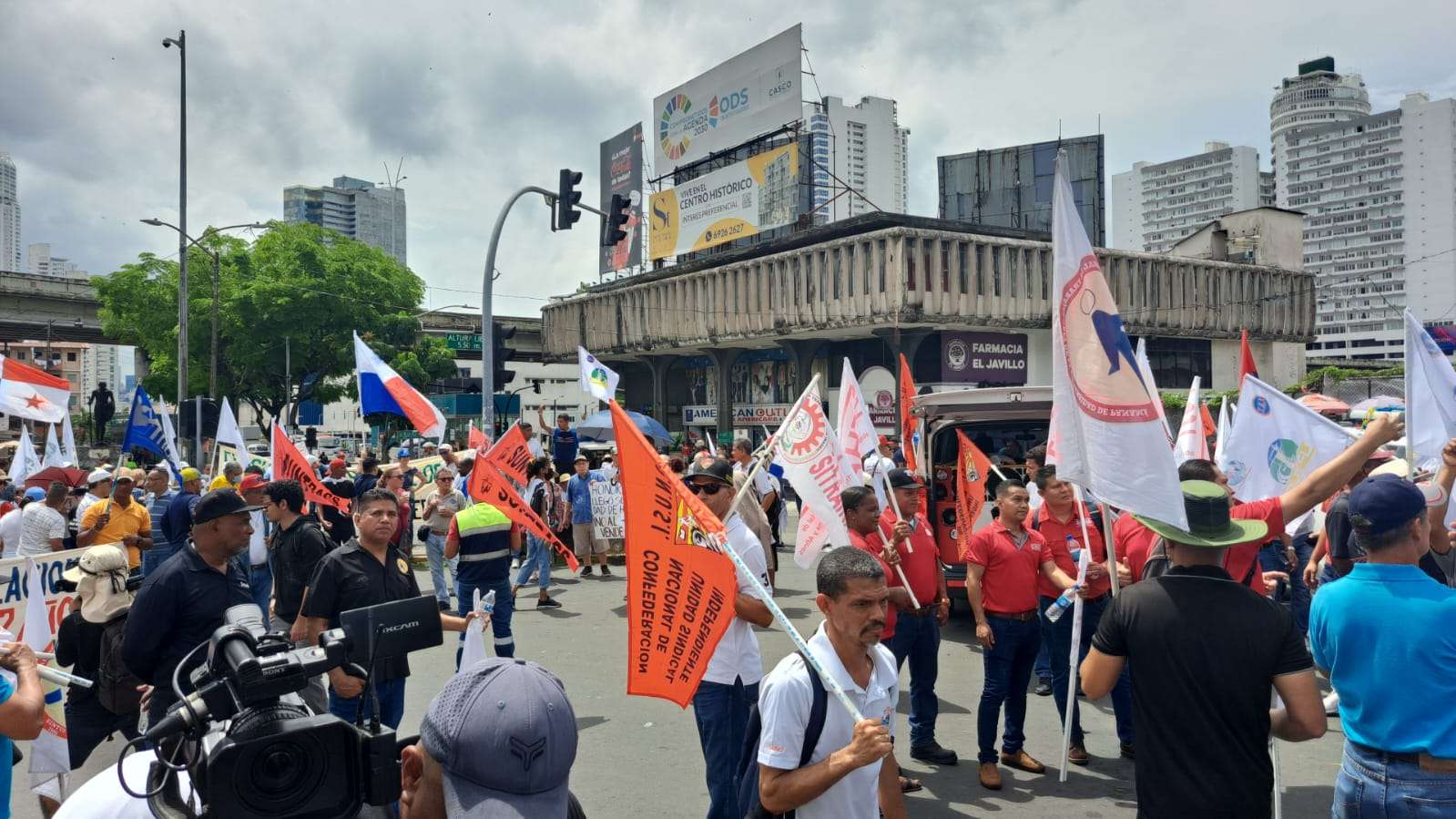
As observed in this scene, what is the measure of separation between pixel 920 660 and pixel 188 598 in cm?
391

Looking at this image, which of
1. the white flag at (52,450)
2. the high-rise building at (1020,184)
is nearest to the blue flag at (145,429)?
the white flag at (52,450)

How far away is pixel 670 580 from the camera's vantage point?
12.5ft

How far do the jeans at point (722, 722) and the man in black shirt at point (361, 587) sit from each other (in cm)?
127

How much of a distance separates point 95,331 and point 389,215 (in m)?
149

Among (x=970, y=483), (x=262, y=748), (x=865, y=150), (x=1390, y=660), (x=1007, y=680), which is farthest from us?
(x=865, y=150)

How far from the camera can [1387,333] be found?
12694cm

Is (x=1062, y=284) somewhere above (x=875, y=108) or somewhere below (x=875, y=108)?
below

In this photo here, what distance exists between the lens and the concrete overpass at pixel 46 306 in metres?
48.5

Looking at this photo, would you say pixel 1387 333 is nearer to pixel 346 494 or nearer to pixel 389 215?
pixel 346 494

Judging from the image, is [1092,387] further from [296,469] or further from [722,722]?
[296,469]

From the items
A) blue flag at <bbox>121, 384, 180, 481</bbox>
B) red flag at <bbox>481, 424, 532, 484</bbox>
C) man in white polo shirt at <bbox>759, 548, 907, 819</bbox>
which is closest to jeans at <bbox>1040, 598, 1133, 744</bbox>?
man in white polo shirt at <bbox>759, 548, 907, 819</bbox>

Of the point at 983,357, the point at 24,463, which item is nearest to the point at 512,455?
the point at 24,463

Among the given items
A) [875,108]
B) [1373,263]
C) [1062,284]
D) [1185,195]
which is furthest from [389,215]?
[1062,284]

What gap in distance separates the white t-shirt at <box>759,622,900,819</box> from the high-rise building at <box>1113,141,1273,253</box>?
164 m
